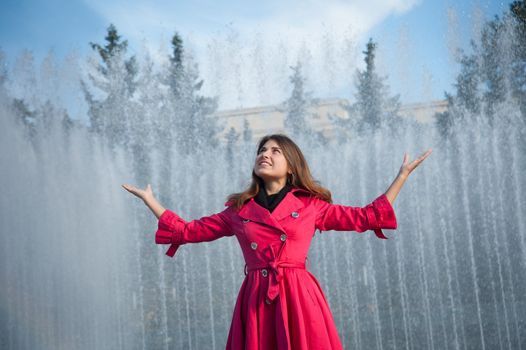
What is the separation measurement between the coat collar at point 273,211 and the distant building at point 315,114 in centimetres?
1016

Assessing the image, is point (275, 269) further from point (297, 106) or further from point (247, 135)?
point (297, 106)

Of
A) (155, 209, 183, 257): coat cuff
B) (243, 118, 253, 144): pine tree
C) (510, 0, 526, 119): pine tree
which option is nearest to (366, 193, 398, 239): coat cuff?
(155, 209, 183, 257): coat cuff

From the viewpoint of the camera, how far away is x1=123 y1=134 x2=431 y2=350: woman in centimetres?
255

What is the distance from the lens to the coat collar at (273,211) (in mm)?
2732

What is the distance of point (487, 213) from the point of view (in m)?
10.1

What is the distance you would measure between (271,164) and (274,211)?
26 centimetres

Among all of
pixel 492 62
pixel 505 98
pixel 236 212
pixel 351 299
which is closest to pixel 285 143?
pixel 236 212

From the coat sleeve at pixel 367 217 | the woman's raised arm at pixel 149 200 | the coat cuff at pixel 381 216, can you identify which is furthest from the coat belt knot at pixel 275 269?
the woman's raised arm at pixel 149 200

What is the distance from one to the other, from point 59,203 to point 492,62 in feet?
31.2

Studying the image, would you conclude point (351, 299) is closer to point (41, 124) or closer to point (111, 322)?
point (111, 322)

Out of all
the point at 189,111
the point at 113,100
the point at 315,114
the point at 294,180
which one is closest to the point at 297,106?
the point at 315,114

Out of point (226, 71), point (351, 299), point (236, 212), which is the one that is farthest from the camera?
point (226, 71)

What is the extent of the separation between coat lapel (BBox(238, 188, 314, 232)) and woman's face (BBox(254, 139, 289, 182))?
12cm

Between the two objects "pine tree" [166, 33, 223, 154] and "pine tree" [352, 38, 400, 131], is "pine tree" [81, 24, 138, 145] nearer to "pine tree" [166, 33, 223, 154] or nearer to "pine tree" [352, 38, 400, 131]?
"pine tree" [166, 33, 223, 154]
